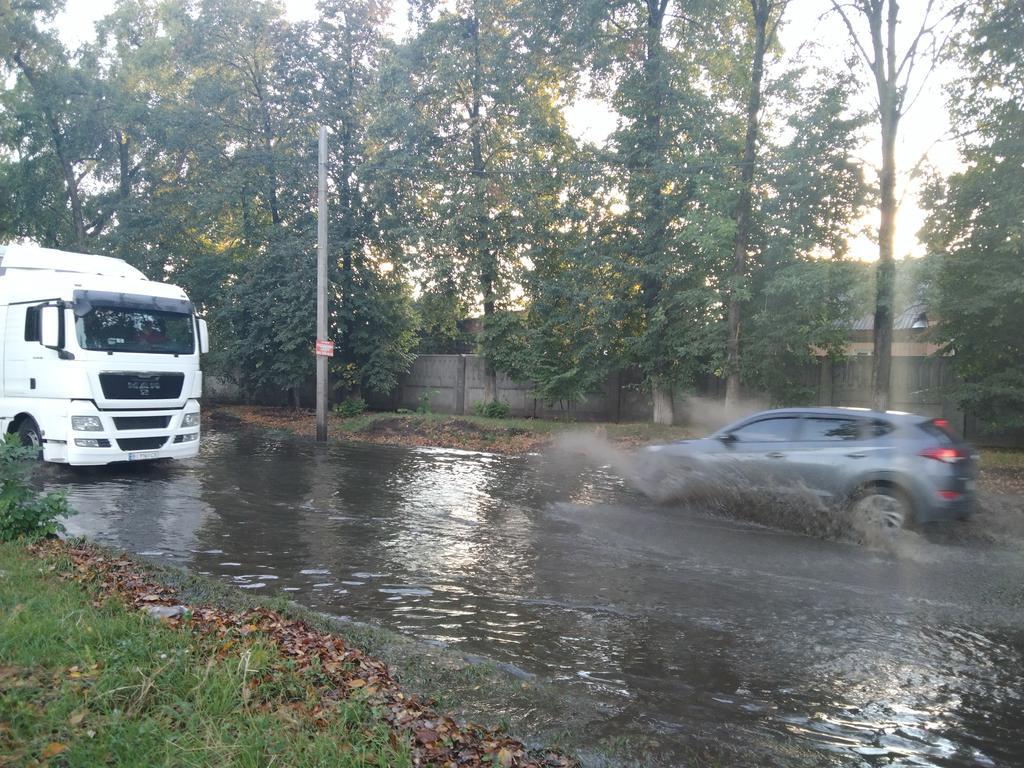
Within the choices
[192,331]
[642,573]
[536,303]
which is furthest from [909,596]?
[536,303]

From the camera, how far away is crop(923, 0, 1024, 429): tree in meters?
14.0

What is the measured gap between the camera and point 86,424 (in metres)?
11.7

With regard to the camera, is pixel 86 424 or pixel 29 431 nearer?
pixel 86 424

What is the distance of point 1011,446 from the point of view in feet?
53.8

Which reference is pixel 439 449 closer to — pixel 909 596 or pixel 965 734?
pixel 909 596

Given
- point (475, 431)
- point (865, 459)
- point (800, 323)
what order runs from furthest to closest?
point (475, 431) < point (800, 323) < point (865, 459)

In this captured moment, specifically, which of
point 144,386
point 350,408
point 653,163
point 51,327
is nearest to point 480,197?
point 653,163

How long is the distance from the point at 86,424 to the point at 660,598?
9.65 m

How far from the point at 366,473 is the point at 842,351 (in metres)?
11.8

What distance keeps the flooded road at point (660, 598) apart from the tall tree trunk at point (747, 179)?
283 inches

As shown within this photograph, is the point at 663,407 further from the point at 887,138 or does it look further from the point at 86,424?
the point at 86,424

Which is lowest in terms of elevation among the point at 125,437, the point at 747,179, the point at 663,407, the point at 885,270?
the point at 125,437

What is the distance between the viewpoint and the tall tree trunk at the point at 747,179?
17188mm

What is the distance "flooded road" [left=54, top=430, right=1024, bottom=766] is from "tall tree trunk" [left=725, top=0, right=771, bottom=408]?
719 cm
